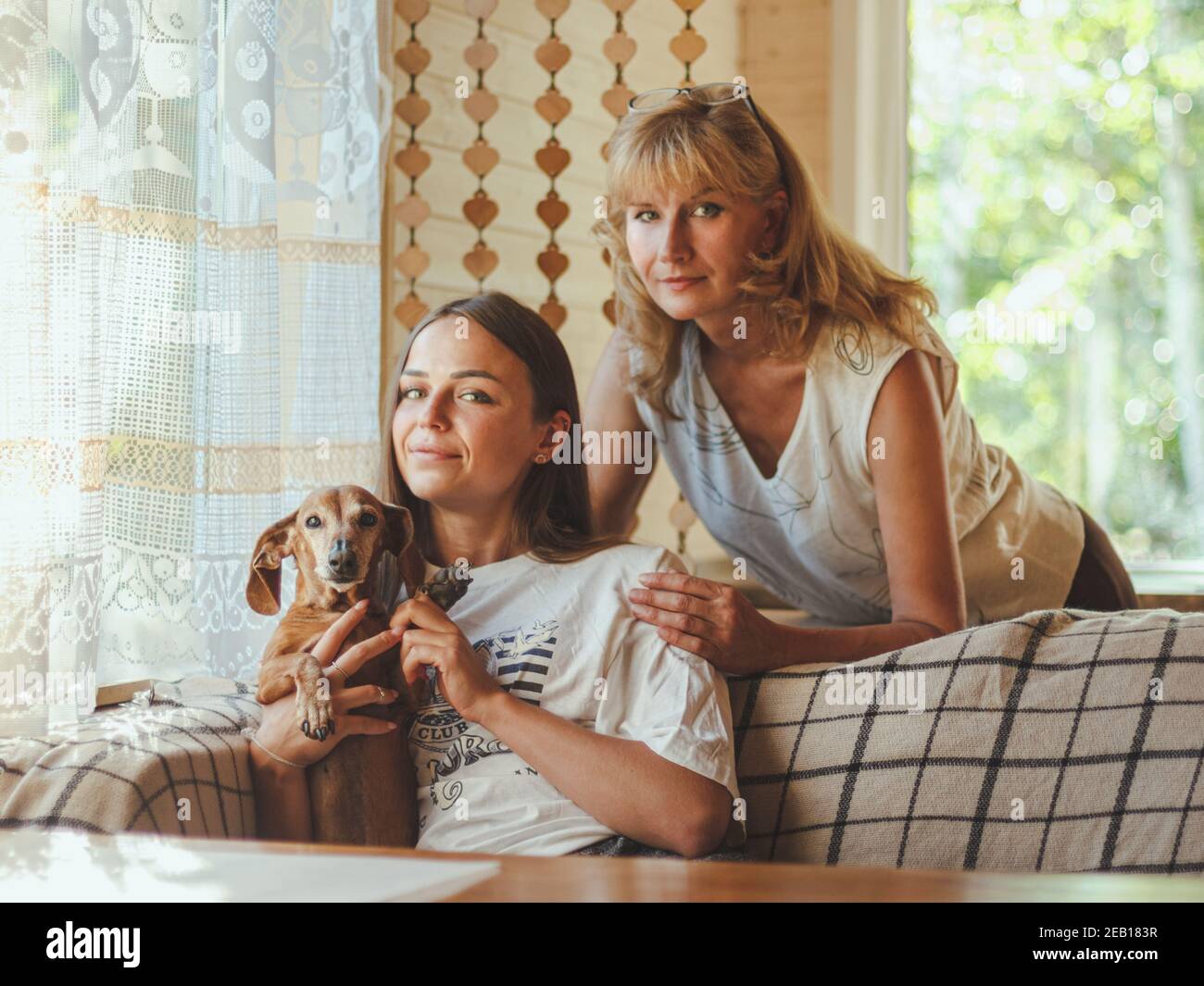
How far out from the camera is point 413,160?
2.03 meters

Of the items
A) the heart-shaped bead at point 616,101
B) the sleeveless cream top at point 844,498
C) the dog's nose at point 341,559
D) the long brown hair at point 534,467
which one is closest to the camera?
the dog's nose at point 341,559

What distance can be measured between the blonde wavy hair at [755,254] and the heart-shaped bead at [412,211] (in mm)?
503

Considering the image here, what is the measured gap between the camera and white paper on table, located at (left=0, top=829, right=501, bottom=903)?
722 mm

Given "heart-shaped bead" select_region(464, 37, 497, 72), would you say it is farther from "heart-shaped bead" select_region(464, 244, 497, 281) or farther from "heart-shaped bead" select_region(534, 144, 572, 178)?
"heart-shaped bead" select_region(464, 244, 497, 281)

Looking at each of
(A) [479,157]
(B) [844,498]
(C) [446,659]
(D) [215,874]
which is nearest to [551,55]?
(A) [479,157]

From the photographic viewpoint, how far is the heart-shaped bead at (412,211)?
2021 mm

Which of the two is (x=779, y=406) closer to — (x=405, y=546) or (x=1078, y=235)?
(x=405, y=546)

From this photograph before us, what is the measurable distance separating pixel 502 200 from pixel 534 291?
20 centimetres

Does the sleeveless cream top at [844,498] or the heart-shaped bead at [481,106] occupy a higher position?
the heart-shaped bead at [481,106]

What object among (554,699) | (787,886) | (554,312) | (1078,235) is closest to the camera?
(787,886)

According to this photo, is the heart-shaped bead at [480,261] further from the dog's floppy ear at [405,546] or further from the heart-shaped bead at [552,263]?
the dog's floppy ear at [405,546]

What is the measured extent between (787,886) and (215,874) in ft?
1.16

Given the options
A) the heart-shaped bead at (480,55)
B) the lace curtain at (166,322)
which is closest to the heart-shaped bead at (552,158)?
the heart-shaped bead at (480,55)

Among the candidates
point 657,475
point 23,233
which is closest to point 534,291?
point 657,475
